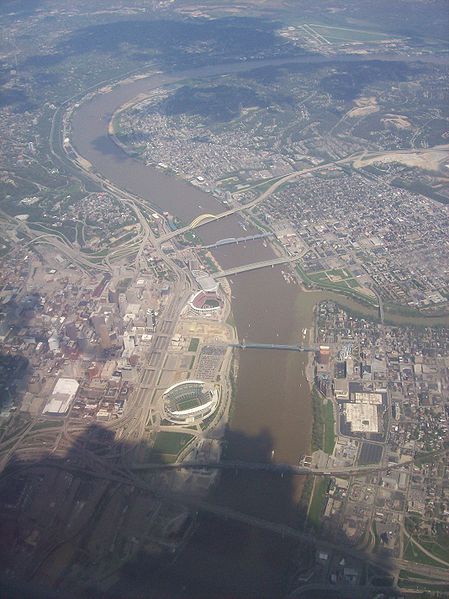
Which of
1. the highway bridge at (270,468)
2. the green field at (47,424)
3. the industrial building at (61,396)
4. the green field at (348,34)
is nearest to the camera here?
the highway bridge at (270,468)

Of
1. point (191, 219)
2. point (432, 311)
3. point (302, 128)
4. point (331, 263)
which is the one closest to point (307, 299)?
point (331, 263)

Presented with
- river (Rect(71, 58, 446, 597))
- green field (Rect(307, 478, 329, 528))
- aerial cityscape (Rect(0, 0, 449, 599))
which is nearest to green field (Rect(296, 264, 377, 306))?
aerial cityscape (Rect(0, 0, 449, 599))

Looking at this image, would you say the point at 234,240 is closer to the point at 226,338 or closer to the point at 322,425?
the point at 226,338

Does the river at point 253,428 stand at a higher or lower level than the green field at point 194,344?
lower

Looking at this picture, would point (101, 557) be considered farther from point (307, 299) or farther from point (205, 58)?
point (205, 58)

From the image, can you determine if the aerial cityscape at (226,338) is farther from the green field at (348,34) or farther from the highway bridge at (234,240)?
the green field at (348,34)

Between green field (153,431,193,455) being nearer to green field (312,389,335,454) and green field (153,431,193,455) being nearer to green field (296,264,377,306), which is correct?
green field (312,389,335,454)

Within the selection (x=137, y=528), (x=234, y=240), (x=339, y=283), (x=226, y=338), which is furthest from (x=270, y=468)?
(x=234, y=240)

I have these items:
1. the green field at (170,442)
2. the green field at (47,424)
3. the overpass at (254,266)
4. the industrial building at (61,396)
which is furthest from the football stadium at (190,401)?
the overpass at (254,266)

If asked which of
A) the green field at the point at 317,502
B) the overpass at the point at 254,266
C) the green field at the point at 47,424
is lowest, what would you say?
the green field at the point at 317,502
